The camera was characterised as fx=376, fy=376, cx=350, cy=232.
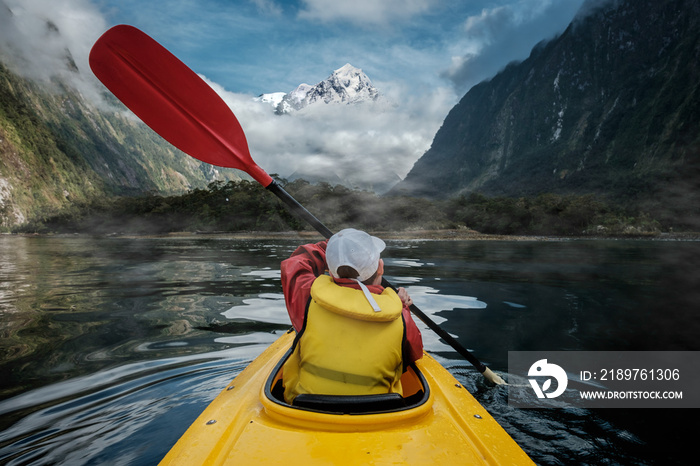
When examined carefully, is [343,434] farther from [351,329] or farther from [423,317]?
[423,317]

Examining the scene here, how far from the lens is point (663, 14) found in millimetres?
115062

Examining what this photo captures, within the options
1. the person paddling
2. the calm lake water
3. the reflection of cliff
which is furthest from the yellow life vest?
the reflection of cliff

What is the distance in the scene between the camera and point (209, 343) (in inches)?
192

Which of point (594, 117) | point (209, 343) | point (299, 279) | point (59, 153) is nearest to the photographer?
point (299, 279)

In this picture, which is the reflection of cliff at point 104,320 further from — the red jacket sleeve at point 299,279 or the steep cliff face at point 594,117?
the steep cliff face at point 594,117

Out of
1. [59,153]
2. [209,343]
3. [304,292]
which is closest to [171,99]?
[209,343]

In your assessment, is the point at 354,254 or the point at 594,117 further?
the point at 594,117

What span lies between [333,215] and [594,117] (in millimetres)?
101652

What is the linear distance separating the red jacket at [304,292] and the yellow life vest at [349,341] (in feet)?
0.26

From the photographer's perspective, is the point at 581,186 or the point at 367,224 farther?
the point at 581,186

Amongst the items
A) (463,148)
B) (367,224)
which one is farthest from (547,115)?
(367,224)

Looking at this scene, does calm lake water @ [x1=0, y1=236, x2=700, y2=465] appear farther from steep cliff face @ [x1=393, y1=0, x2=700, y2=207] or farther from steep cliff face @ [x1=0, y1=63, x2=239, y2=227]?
steep cliff face @ [x1=0, y1=63, x2=239, y2=227]

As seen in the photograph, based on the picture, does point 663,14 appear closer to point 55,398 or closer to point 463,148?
point 463,148

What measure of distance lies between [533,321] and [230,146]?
5669 mm
